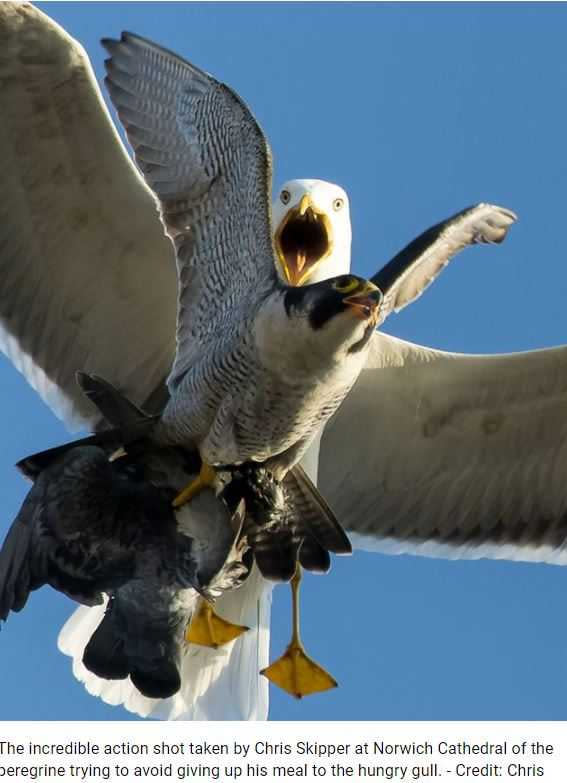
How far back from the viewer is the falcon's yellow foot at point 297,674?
7.63 meters

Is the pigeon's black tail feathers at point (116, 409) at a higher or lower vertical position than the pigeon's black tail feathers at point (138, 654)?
higher

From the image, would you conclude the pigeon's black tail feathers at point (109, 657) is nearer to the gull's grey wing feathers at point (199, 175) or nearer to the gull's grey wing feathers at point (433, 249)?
the gull's grey wing feathers at point (199, 175)

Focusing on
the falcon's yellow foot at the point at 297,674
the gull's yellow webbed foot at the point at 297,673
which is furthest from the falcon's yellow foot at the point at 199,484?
the falcon's yellow foot at the point at 297,674

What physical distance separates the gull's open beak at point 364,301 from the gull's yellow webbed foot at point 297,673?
4.27 feet

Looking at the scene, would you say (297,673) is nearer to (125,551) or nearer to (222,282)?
(125,551)

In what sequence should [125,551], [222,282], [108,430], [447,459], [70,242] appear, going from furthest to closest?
[447,459], [70,242], [108,430], [125,551], [222,282]

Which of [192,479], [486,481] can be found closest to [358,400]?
[486,481]

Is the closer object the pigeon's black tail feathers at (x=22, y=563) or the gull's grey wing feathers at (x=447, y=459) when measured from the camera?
the pigeon's black tail feathers at (x=22, y=563)

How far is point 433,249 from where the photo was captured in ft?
22.9

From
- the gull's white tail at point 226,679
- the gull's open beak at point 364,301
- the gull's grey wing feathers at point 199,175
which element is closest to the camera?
the gull's open beak at point 364,301

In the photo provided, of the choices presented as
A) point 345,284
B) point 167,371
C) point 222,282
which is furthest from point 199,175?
point 167,371

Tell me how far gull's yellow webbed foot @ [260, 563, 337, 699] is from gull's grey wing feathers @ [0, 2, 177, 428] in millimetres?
910

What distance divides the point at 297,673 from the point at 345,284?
157 centimetres

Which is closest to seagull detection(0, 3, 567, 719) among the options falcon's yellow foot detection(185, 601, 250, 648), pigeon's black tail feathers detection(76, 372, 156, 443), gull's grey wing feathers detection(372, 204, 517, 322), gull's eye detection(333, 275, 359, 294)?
falcon's yellow foot detection(185, 601, 250, 648)
